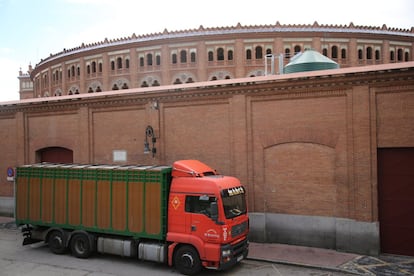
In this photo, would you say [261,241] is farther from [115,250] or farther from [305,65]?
[305,65]

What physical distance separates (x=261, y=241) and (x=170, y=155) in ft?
17.0

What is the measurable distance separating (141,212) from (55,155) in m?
9.54

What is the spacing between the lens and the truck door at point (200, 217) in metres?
Answer: 10.0

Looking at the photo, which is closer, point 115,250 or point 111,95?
point 115,250

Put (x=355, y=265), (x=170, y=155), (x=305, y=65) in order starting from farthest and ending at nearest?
(x=305, y=65) < (x=170, y=155) < (x=355, y=265)

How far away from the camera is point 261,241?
531 inches

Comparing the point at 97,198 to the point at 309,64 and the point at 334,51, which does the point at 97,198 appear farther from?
the point at 334,51

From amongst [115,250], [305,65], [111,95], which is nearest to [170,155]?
[111,95]

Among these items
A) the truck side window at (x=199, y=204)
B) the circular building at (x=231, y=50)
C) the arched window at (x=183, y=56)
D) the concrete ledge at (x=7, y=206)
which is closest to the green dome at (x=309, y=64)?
the truck side window at (x=199, y=204)

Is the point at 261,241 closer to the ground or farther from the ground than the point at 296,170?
closer to the ground

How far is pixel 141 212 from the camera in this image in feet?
36.8

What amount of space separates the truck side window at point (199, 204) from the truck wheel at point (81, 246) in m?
3.95

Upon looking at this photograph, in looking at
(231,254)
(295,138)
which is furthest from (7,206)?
(295,138)

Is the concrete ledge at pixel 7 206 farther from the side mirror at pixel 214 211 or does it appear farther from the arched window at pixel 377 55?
the arched window at pixel 377 55
